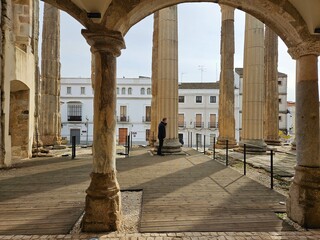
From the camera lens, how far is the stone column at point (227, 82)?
1373cm

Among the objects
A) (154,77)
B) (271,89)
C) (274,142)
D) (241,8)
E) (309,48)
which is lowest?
(274,142)

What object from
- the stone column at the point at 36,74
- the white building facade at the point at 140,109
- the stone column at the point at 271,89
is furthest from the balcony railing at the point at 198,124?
the stone column at the point at 36,74

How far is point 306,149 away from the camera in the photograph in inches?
143

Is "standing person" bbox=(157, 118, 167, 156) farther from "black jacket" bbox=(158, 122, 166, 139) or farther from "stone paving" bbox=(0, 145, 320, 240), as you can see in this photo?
"stone paving" bbox=(0, 145, 320, 240)

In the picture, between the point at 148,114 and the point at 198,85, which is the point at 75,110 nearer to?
the point at 148,114

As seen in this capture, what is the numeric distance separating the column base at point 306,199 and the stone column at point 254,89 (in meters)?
7.76

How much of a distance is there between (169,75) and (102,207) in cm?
820

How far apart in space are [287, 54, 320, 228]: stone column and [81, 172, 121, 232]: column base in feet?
8.65

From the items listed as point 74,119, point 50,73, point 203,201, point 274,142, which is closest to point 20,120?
point 50,73

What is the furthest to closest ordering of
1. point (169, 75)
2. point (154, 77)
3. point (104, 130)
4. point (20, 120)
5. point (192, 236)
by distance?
point (154, 77) → point (169, 75) → point (20, 120) → point (104, 130) → point (192, 236)

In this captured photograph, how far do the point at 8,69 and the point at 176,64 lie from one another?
6538 mm

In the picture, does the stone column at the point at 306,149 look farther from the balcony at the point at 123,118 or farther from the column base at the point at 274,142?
the balcony at the point at 123,118

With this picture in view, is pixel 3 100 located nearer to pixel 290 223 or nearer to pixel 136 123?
pixel 290 223

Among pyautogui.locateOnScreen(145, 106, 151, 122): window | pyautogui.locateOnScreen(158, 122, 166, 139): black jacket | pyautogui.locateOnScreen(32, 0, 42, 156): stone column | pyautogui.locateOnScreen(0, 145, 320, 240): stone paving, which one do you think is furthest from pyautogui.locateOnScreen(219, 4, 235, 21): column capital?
pyautogui.locateOnScreen(145, 106, 151, 122): window
